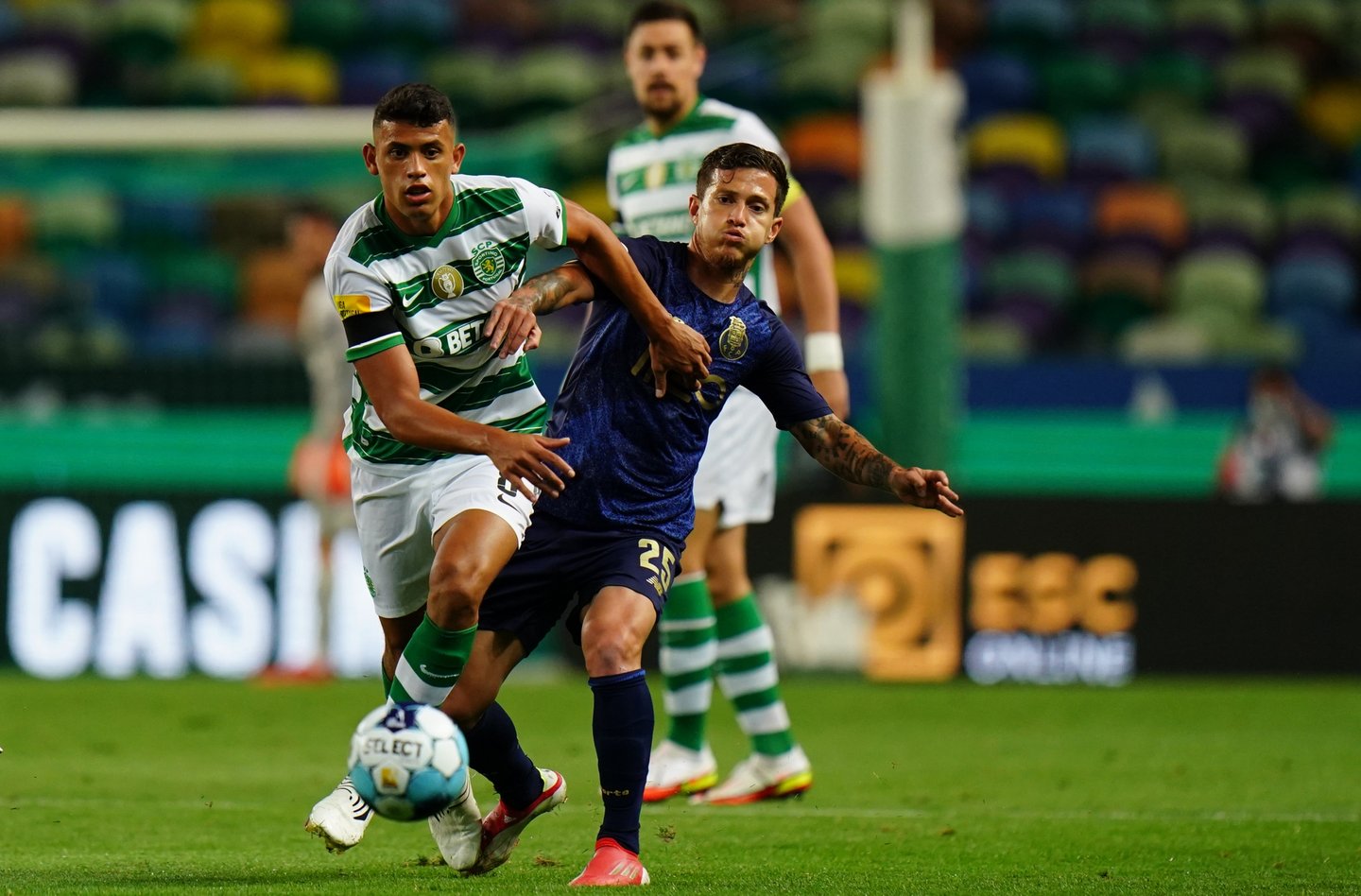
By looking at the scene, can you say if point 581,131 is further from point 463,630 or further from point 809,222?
point 463,630

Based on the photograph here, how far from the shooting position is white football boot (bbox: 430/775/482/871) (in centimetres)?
479

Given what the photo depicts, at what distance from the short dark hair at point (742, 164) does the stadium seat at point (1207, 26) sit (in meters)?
14.9

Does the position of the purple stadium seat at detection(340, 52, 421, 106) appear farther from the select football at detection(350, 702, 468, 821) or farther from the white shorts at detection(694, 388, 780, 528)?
the select football at detection(350, 702, 468, 821)

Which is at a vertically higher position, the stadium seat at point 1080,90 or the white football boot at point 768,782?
the stadium seat at point 1080,90

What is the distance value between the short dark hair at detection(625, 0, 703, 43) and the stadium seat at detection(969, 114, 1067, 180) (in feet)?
37.0

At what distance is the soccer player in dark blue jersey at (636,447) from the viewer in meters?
4.79

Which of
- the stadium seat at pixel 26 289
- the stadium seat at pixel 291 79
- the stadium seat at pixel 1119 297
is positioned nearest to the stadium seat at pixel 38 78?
the stadium seat at pixel 291 79

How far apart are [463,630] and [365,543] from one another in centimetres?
52

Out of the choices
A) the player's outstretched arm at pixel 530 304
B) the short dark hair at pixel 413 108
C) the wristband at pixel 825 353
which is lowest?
the wristband at pixel 825 353

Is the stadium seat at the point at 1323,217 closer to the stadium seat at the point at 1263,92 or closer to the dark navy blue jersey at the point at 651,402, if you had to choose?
the stadium seat at the point at 1263,92

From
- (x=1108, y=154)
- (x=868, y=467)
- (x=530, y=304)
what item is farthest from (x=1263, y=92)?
(x=530, y=304)

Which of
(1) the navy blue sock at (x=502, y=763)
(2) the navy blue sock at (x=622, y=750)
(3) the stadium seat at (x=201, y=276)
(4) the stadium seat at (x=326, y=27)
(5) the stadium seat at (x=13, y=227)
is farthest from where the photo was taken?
(4) the stadium seat at (x=326, y=27)

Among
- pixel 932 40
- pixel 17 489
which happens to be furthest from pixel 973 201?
pixel 17 489

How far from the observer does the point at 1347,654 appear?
11.0 metres
